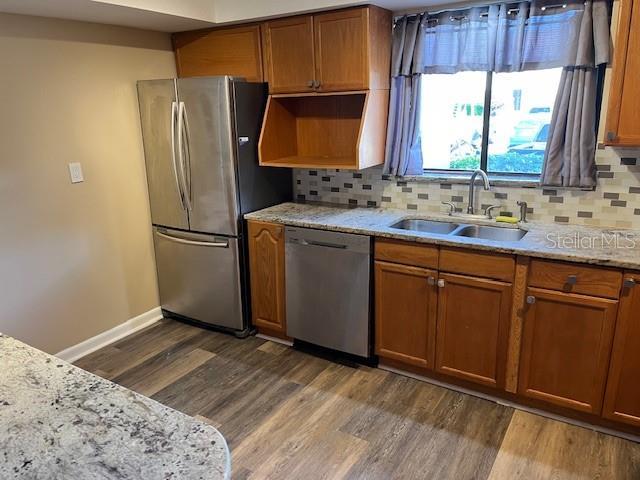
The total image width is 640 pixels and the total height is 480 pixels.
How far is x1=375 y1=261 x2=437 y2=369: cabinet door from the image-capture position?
2.62 m

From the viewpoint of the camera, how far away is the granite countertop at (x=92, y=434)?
90 cm

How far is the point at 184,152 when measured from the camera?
3.15m

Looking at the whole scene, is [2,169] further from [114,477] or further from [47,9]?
[114,477]

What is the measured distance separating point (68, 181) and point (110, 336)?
1095mm

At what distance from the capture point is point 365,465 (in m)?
2.16

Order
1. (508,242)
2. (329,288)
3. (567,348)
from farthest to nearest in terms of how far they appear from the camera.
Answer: (329,288) < (508,242) < (567,348)

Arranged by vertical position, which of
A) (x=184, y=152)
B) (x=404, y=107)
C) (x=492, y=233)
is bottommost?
(x=492, y=233)

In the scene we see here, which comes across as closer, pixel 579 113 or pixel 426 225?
pixel 579 113

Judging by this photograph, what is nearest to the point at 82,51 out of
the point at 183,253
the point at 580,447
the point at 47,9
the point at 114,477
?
the point at 47,9

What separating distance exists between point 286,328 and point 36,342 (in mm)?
1522

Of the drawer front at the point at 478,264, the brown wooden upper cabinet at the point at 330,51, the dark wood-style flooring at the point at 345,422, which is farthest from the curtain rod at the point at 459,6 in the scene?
the dark wood-style flooring at the point at 345,422

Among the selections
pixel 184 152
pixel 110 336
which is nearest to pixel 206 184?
pixel 184 152

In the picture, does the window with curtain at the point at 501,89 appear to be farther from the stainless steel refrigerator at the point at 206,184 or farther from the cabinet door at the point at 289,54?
the stainless steel refrigerator at the point at 206,184

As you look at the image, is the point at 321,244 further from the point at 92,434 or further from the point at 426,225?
the point at 92,434
